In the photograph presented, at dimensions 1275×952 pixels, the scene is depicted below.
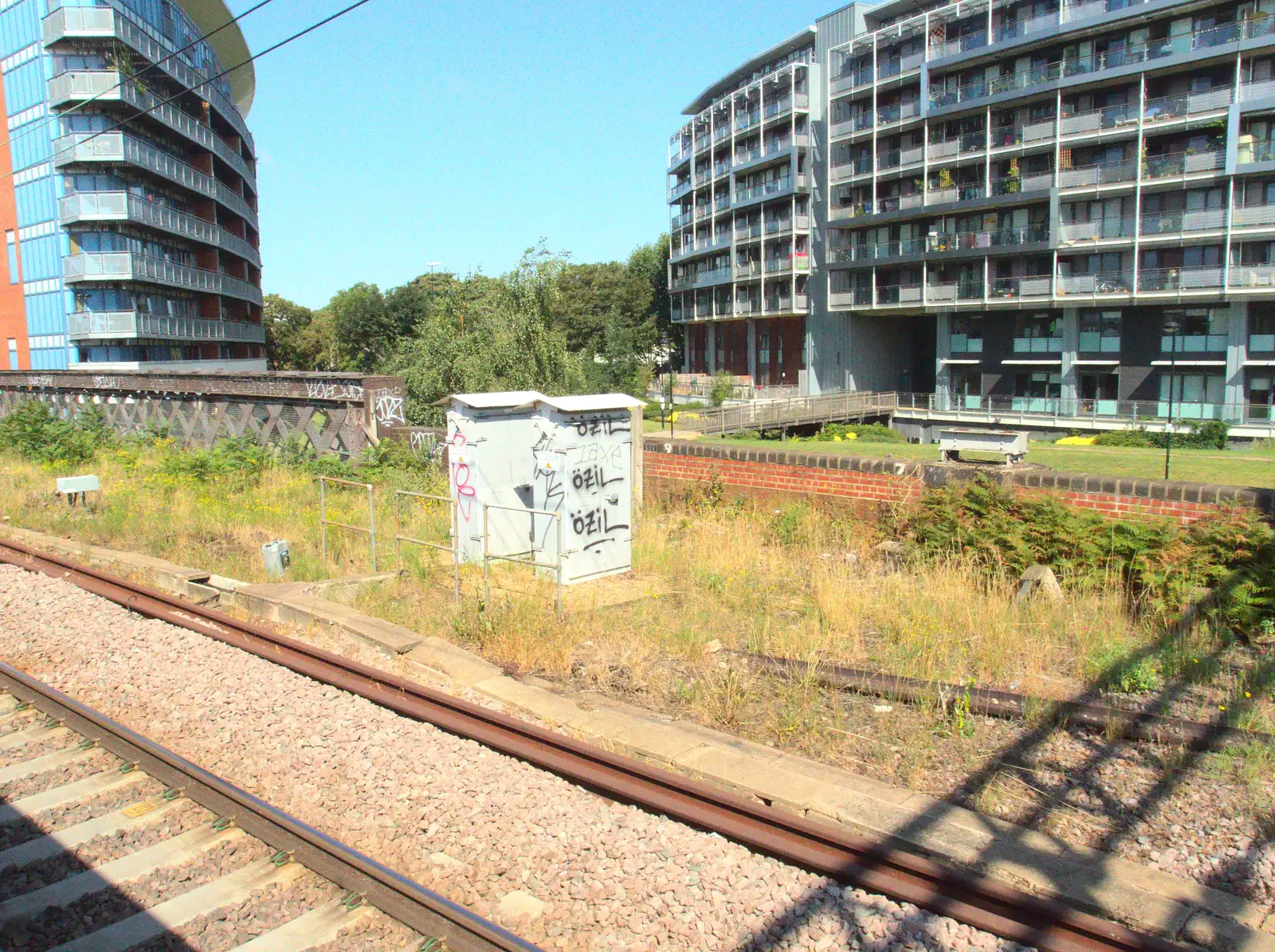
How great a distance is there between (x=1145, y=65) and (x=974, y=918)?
49.7m

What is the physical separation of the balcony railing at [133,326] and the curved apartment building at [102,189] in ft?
0.24

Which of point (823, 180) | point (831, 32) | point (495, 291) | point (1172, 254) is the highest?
point (831, 32)

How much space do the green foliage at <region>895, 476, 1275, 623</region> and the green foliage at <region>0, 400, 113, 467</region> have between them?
17.7 metres


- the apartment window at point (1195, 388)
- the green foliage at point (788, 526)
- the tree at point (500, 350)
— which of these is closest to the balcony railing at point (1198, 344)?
the apartment window at point (1195, 388)

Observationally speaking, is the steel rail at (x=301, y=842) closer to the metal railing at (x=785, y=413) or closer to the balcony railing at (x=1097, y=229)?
the metal railing at (x=785, y=413)

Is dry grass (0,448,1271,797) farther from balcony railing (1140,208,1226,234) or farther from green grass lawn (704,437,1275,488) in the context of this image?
balcony railing (1140,208,1226,234)

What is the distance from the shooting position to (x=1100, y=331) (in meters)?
48.5

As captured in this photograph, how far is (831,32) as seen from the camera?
61.1 meters

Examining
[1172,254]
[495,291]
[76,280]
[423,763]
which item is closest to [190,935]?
[423,763]

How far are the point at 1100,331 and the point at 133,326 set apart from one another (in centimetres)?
4698

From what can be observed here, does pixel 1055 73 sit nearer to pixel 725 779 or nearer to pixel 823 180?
pixel 823 180

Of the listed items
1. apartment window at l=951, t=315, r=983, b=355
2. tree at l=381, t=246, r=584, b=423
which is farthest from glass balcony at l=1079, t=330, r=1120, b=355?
tree at l=381, t=246, r=584, b=423

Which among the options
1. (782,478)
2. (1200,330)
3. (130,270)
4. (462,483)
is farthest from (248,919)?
(1200,330)

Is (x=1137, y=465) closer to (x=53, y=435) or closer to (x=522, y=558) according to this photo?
(x=522, y=558)
